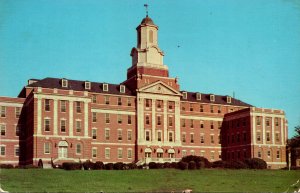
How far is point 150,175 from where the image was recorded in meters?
45.1

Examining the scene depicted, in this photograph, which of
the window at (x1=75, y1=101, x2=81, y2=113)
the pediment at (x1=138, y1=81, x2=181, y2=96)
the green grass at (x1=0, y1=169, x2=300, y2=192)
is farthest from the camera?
the pediment at (x1=138, y1=81, x2=181, y2=96)

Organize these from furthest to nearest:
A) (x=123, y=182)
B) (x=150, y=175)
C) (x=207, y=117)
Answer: (x=207, y=117), (x=150, y=175), (x=123, y=182)

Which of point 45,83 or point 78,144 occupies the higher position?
point 45,83

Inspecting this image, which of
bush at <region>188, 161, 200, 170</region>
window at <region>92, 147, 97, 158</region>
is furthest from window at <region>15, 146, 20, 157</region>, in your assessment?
bush at <region>188, 161, 200, 170</region>

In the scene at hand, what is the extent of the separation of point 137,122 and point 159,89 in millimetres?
6445

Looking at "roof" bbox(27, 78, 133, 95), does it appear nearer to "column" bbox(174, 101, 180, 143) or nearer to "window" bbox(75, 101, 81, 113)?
"window" bbox(75, 101, 81, 113)

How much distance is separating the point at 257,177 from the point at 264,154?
2806cm

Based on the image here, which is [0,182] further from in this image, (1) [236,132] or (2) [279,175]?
(1) [236,132]

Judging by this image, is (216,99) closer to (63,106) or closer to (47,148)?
(63,106)

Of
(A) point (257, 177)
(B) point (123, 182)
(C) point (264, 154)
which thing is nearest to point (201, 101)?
(C) point (264, 154)

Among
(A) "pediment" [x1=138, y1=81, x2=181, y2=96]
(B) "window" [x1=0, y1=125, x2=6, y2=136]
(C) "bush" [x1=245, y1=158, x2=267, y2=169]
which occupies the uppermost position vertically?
(A) "pediment" [x1=138, y1=81, x2=181, y2=96]

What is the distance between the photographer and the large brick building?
61.5 meters

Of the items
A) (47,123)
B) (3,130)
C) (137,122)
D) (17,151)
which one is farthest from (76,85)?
(17,151)

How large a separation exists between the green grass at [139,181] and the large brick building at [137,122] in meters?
16.1
